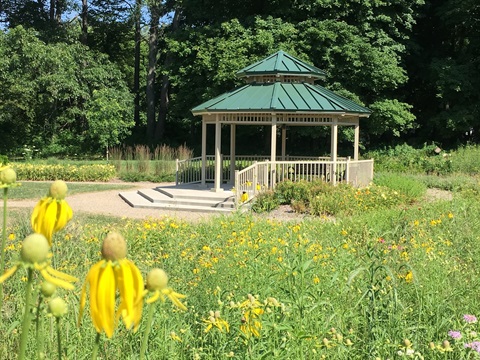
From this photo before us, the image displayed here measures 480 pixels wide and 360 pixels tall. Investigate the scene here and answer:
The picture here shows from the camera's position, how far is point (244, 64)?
27031mm

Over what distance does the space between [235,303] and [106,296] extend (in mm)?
2714

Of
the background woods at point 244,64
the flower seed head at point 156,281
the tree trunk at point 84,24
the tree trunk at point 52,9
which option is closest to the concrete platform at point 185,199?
the background woods at point 244,64

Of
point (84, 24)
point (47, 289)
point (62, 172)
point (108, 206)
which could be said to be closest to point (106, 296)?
point (47, 289)

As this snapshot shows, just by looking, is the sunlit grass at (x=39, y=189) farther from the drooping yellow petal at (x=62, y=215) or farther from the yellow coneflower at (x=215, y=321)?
the drooping yellow petal at (x=62, y=215)

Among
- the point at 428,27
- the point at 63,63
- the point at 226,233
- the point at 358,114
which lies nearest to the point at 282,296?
the point at 226,233

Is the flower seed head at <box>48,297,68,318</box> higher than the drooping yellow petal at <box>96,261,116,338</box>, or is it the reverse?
the drooping yellow petal at <box>96,261,116,338</box>

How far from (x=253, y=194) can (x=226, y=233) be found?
787cm

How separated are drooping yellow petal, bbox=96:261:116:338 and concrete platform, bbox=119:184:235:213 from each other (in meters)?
13.4

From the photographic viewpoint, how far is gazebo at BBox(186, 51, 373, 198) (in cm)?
1623

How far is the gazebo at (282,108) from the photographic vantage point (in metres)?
16.2

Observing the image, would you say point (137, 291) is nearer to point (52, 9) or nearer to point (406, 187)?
point (406, 187)

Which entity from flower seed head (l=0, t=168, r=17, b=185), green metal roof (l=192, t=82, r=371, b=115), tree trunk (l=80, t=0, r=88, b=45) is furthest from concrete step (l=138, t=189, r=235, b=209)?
tree trunk (l=80, t=0, r=88, b=45)

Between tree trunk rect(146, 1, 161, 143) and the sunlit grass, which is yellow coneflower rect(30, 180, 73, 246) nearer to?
the sunlit grass

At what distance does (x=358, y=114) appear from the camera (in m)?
17.4
